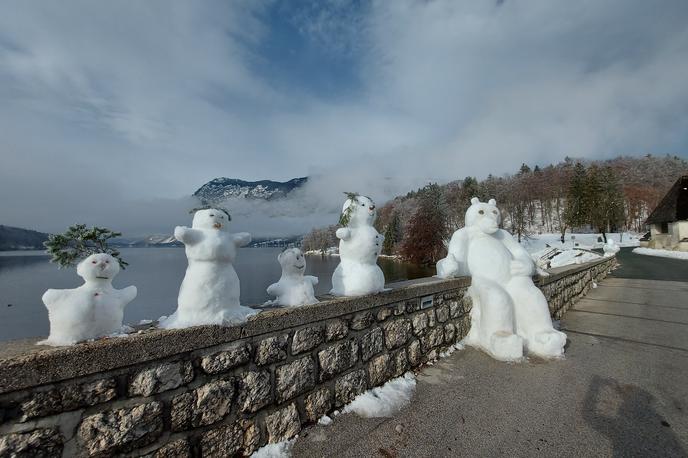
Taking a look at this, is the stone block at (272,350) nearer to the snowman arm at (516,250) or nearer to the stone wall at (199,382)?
the stone wall at (199,382)

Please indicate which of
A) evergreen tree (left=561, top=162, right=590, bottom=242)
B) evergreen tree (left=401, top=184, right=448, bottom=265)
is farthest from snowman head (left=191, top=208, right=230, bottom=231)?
evergreen tree (left=561, top=162, right=590, bottom=242)

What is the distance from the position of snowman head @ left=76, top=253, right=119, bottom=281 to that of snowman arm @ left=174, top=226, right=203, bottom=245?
1.24 ft

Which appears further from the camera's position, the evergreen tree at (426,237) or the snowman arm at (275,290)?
the evergreen tree at (426,237)

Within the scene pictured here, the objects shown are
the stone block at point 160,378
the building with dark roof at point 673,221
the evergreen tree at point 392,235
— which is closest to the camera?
the stone block at point 160,378

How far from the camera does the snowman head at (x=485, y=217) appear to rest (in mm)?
4379

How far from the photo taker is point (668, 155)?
72.0m

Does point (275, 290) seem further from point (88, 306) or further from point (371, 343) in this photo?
point (88, 306)

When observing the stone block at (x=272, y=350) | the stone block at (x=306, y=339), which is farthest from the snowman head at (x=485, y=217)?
the stone block at (x=272, y=350)

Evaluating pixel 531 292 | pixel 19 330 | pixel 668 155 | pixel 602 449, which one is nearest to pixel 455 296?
pixel 531 292

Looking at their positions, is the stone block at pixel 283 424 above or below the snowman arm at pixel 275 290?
below

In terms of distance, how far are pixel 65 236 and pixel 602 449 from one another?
12.2ft

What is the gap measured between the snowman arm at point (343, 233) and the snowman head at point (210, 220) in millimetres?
1056

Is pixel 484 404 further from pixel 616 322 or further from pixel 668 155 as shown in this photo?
pixel 668 155

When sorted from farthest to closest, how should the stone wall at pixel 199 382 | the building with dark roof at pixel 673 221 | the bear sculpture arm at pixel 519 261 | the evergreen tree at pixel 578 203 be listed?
the evergreen tree at pixel 578 203
the building with dark roof at pixel 673 221
the bear sculpture arm at pixel 519 261
the stone wall at pixel 199 382
